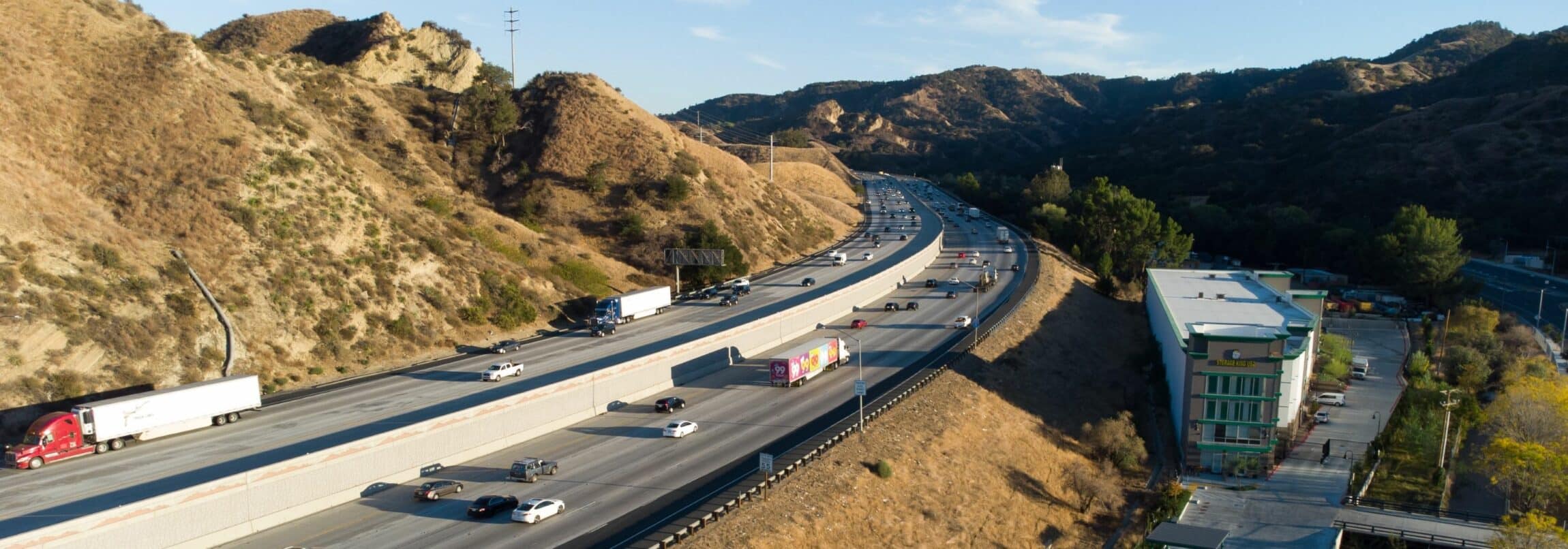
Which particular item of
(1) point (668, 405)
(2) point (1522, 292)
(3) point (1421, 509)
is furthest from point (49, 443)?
(2) point (1522, 292)

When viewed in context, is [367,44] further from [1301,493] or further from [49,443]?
[1301,493]

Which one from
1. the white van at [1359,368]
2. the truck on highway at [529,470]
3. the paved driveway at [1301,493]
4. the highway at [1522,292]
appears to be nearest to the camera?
the truck on highway at [529,470]

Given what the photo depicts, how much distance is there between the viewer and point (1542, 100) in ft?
531

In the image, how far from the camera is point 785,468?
134 feet

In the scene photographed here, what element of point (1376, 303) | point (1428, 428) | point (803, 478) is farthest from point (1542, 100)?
point (803, 478)

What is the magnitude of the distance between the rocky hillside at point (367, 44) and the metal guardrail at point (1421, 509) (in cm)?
11547

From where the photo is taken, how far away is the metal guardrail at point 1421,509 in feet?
138

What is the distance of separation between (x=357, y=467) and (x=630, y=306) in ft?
114

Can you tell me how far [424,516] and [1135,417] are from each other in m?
45.6

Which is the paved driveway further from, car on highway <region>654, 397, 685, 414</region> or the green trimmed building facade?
car on highway <region>654, 397, 685, 414</region>

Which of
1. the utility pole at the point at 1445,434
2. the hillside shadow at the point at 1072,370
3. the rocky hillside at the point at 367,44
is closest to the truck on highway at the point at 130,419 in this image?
the hillside shadow at the point at 1072,370

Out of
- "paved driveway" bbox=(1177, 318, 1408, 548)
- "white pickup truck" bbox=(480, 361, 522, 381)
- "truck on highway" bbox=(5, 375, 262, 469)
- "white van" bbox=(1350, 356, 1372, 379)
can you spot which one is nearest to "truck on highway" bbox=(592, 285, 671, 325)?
"white pickup truck" bbox=(480, 361, 522, 381)

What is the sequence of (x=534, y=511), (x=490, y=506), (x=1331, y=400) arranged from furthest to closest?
1. (x=1331, y=400)
2. (x=490, y=506)
3. (x=534, y=511)

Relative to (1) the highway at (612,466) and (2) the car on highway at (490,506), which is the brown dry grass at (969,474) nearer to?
(1) the highway at (612,466)
